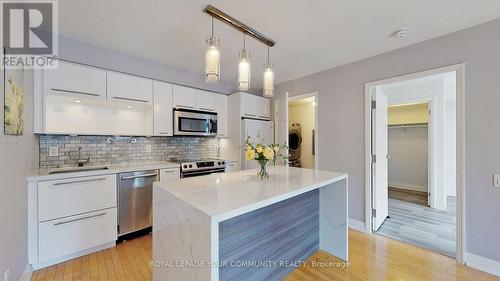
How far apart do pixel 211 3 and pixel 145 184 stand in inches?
86.4

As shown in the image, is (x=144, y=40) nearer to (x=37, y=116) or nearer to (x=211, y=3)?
(x=211, y=3)

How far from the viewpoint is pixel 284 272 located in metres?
1.87

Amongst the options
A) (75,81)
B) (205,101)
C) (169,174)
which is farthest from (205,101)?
(75,81)

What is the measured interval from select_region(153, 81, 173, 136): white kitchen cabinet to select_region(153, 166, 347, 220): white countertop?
1540 millimetres

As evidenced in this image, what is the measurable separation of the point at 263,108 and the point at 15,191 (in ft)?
11.4

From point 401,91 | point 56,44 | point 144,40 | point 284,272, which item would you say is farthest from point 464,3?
point 56,44

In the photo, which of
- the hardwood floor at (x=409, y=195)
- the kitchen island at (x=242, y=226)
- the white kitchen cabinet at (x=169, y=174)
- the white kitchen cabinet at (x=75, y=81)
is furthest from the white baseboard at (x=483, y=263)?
the white kitchen cabinet at (x=75, y=81)

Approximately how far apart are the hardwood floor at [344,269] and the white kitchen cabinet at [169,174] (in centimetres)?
82

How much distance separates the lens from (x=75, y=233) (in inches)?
82.6

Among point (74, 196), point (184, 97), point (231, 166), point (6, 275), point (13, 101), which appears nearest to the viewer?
point (6, 275)

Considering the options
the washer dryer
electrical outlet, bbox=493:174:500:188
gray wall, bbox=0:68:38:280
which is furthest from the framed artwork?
the washer dryer

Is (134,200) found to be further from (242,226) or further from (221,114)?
(221,114)

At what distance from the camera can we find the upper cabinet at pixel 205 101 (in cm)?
339

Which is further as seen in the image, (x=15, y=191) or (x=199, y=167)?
(x=199, y=167)
